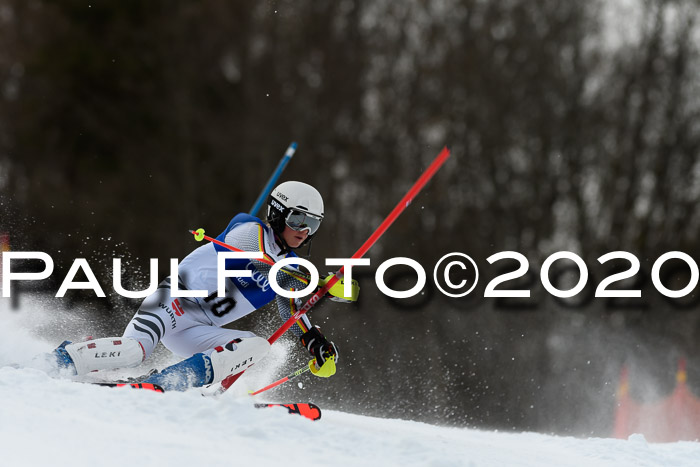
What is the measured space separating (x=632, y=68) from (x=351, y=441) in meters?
21.4

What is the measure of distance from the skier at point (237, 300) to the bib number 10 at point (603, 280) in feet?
51.0

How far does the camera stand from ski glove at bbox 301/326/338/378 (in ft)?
19.7

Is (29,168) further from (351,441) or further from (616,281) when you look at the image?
(351,441)

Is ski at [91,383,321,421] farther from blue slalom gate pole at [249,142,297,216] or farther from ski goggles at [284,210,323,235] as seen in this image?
blue slalom gate pole at [249,142,297,216]

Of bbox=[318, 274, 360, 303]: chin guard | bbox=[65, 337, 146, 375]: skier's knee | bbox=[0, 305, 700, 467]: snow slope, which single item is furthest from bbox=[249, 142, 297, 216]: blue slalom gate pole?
bbox=[0, 305, 700, 467]: snow slope

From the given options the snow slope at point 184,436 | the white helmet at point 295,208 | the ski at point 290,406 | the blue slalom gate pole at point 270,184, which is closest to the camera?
the snow slope at point 184,436

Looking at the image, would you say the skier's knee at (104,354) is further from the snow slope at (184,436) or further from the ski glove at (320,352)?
the ski glove at (320,352)

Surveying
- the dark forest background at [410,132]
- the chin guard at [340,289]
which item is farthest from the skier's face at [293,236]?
the dark forest background at [410,132]

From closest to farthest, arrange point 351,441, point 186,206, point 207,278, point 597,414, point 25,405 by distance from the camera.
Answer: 1. point 25,405
2. point 351,441
3. point 207,278
4. point 597,414
5. point 186,206

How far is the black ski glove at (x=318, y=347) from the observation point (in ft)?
19.7

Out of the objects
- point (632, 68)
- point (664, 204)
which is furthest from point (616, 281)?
point (632, 68)

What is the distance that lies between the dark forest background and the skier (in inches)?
606

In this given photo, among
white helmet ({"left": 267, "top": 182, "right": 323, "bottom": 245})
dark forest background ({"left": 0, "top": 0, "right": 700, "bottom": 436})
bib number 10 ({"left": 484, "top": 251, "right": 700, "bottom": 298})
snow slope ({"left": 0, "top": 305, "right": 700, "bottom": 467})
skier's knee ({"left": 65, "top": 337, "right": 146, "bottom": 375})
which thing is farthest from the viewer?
dark forest background ({"left": 0, "top": 0, "right": 700, "bottom": 436})

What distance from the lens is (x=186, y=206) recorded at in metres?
22.8
